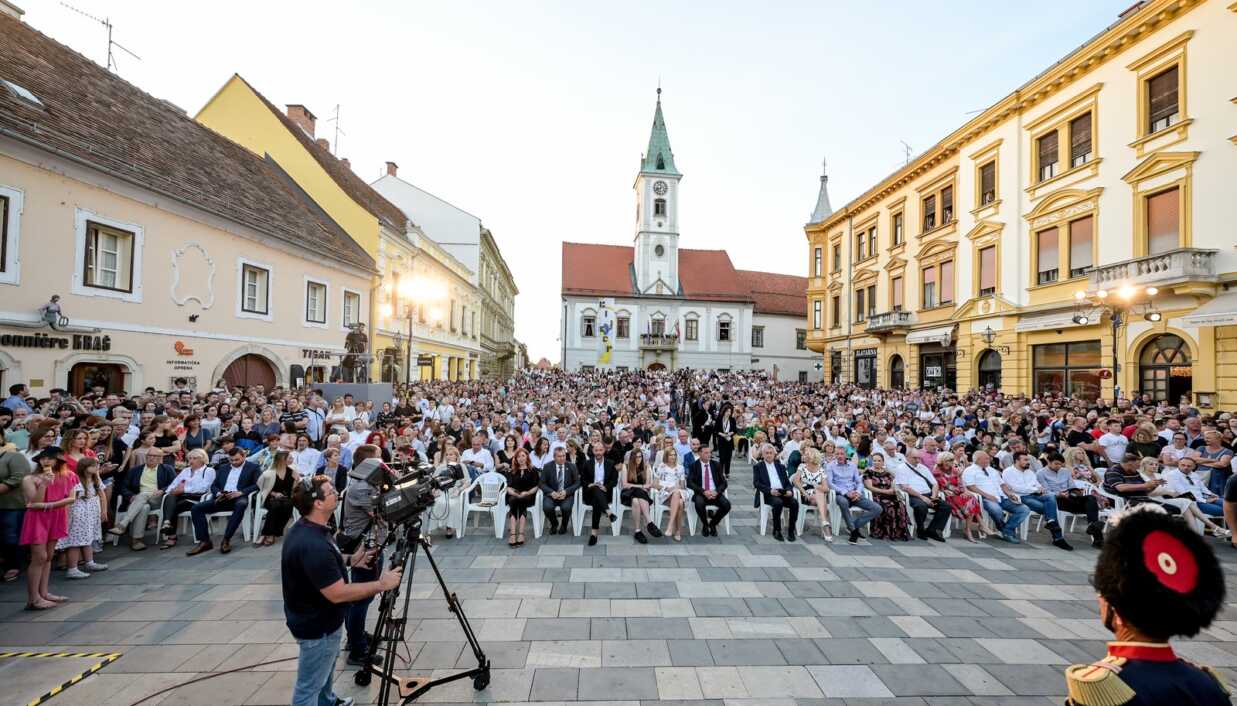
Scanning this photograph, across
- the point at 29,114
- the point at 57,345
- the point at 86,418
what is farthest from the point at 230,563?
the point at 29,114

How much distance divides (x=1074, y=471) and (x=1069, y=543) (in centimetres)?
171

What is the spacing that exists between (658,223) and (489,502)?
167 ft

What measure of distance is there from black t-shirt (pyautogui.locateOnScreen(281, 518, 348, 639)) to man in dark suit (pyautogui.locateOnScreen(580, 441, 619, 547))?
5.51 m

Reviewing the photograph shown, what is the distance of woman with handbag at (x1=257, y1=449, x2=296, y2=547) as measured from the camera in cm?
798

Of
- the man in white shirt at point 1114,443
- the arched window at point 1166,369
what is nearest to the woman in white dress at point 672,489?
the man in white shirt at point 1114,443

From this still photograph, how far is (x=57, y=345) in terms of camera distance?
1168 centimetres

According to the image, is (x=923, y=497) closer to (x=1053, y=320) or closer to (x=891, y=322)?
(x=1053, y=320)

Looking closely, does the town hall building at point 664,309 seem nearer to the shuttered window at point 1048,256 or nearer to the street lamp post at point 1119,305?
the shuttered window at point 1048,256

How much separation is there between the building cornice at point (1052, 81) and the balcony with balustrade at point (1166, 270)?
23.8ft

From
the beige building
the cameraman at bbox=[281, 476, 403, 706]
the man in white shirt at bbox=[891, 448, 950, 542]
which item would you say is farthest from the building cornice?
the beige building

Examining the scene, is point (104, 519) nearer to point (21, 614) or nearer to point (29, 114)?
point (21, 614)

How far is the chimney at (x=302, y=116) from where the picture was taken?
29.5 m

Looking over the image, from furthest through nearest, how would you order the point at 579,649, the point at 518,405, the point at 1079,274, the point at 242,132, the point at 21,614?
1. the point at 242,132
2. the point at 1079,274
3. the point at 518,405
4. the point at 21,614
5. the point at 579,649

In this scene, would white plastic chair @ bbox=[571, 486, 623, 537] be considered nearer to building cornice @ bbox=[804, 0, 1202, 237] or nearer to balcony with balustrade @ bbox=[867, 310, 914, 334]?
building cornice @ bbox=[804, 0, 1202, 237]
